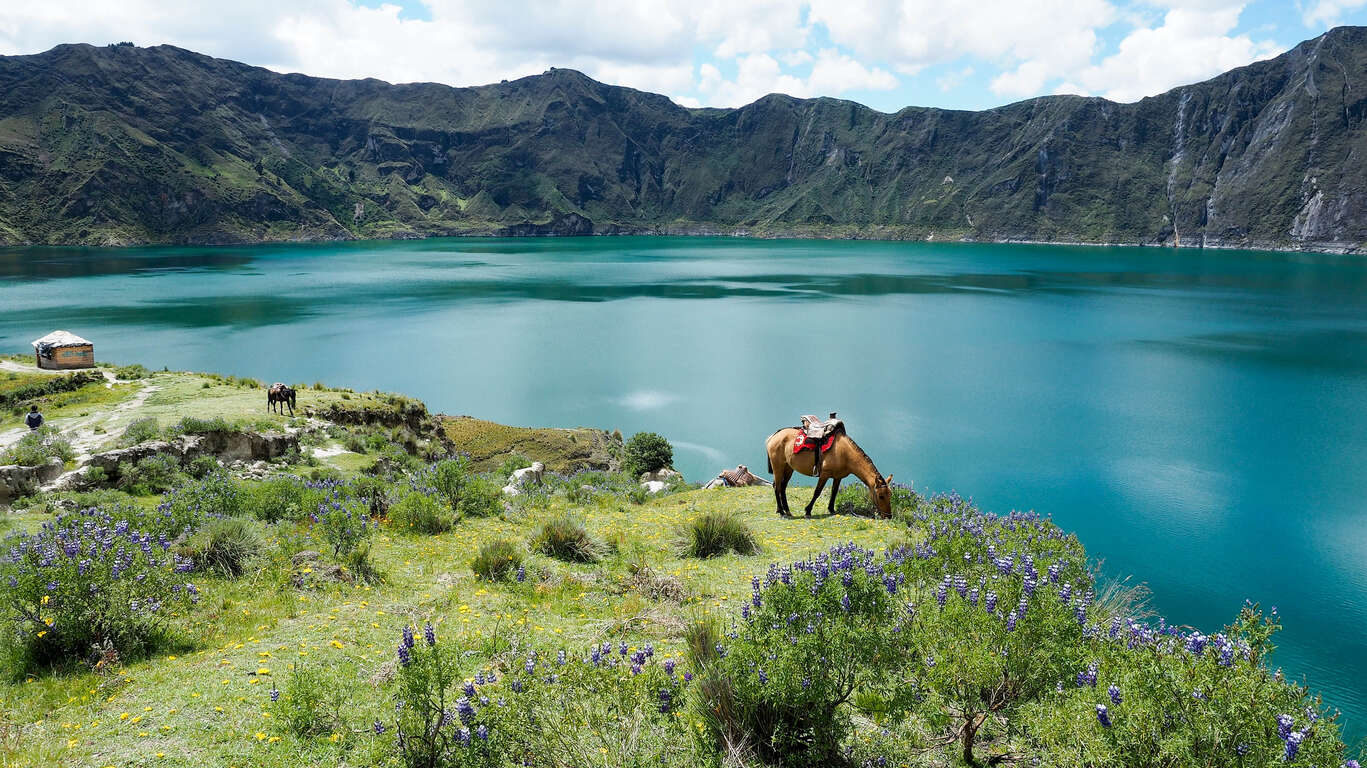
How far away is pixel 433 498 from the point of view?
12.9 m

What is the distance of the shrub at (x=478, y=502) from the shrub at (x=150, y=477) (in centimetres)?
784

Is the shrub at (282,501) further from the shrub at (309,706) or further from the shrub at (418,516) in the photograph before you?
the shrub at (309,706)

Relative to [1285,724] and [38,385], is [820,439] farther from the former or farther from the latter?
[38,385]

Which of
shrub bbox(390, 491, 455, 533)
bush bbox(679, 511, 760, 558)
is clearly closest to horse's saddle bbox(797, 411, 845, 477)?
bush bbox(679, 511, 760, 558)

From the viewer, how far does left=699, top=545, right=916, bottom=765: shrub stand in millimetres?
4715

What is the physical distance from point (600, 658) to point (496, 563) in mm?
4601

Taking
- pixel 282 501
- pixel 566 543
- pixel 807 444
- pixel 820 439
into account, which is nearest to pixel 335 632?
pixel 566 543

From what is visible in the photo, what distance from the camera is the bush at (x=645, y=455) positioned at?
1054 inches

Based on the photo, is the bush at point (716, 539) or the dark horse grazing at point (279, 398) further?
the dark horse grazing at point (279, 398)

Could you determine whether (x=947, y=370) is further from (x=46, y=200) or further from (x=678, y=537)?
(x=46, y=200)

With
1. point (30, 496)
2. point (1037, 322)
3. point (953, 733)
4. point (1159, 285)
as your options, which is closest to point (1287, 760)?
point (953, 733)

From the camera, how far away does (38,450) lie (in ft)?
52.5

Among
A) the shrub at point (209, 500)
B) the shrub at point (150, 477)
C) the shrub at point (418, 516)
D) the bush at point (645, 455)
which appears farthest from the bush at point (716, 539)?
the bush at point (645, 455)

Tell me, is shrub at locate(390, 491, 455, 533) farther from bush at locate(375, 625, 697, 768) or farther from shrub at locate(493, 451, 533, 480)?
shrub at locate(493, 451, 533, 480)
